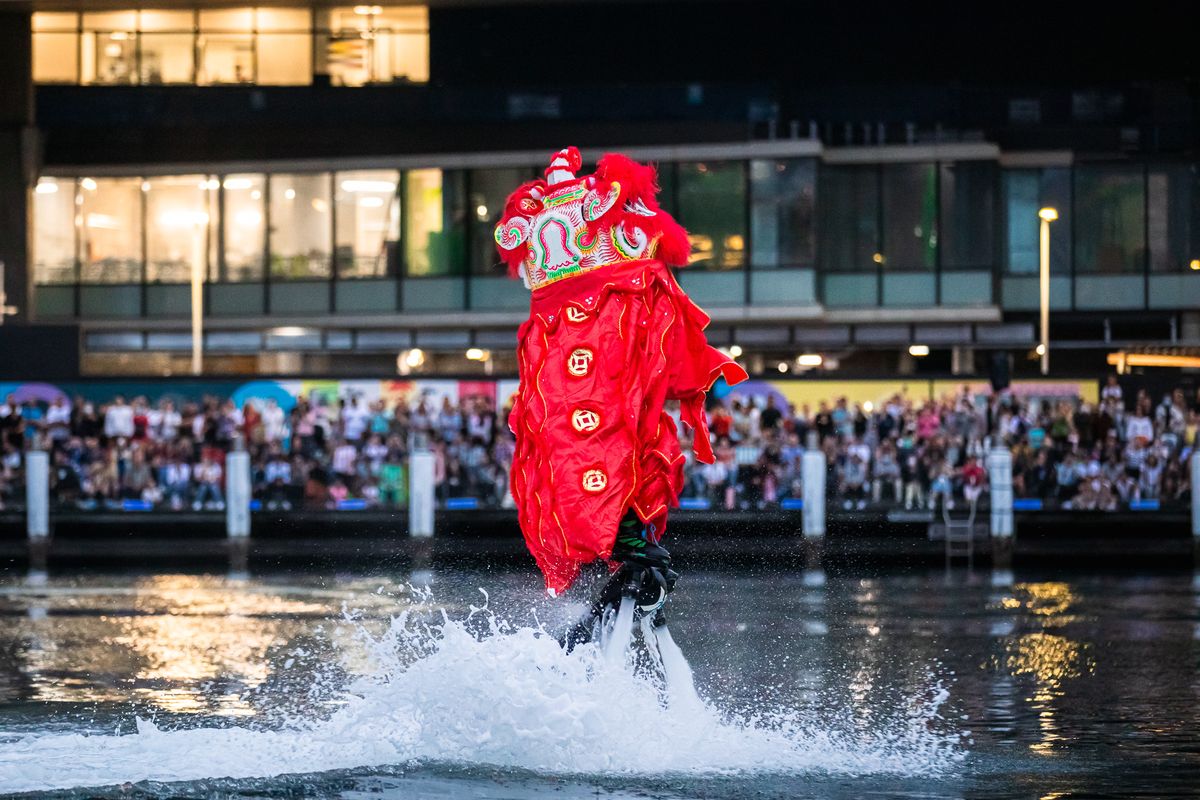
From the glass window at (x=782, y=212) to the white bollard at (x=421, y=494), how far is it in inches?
699

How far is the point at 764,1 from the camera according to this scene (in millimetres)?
40812

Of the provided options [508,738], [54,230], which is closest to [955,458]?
[508,738]

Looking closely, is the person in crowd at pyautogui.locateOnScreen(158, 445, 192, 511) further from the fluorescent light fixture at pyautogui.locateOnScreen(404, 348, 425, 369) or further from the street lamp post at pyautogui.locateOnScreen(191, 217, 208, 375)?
the fluorescent light fixture at pyautogui.locateOnScreen(404, 348, 425, 369)

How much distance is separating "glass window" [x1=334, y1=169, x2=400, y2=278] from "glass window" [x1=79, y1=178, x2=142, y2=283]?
4.91 metres

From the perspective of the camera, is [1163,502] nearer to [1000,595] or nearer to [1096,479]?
[1096,479]

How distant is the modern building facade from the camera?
128ft

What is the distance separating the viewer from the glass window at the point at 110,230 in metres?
40.7

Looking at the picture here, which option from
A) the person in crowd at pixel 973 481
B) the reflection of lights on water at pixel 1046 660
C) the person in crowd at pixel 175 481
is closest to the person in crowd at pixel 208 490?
the person in crowd at pixel 175 481

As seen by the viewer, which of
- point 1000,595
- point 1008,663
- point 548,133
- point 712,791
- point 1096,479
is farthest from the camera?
point 548,133

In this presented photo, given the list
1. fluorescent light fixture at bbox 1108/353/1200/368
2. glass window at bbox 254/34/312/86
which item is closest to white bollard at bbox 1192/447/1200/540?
fluorescent light fixture at bbox 1108/353/1200/368

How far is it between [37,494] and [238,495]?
2679 mm

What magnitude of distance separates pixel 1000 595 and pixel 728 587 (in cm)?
272

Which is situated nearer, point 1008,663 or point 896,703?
point 896,703

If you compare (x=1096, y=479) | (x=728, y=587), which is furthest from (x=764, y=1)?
(x=728, y=587)
